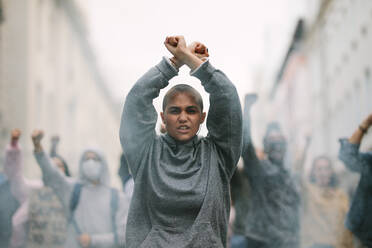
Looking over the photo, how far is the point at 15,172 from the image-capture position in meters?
5.79

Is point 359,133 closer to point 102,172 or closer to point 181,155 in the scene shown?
point 181,155

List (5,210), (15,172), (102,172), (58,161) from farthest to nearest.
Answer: (58,161)
(102,172)
(15,172)
(5,210)

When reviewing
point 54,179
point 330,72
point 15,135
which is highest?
point 330,72

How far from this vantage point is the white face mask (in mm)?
5801

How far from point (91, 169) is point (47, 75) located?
1588 centimetres

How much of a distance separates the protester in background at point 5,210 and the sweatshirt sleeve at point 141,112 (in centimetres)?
302

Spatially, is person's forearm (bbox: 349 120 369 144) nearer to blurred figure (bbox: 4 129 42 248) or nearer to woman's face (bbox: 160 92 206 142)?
woman's face (bbox: 160 92 206 142)

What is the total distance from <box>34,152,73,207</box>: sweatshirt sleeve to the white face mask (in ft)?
0.69

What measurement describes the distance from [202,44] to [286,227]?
2.93 meters

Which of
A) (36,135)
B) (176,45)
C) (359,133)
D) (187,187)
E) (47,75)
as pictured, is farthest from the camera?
(47,75)

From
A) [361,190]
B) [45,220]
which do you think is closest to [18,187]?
[45,220]

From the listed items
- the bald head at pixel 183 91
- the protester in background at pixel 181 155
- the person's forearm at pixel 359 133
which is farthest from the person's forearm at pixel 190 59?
the person's forearm at pixel 359 133

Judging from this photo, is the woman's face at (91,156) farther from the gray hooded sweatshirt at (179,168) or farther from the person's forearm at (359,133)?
the gray hooded sweatshirt at (179,168)

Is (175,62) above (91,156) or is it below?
above
